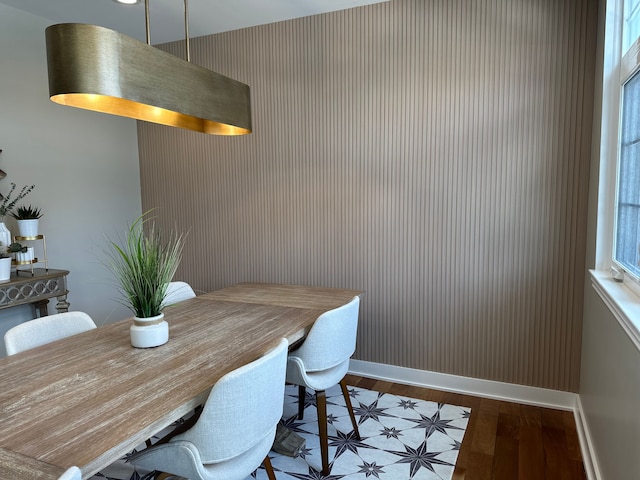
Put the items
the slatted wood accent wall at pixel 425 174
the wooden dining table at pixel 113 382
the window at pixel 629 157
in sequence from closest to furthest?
1. the wooden dining table at pixel 113 382
2. the window at pixel 629 157
3. the slatted wood accent wall at pixel 425 174

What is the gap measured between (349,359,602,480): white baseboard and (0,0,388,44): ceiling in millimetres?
2541

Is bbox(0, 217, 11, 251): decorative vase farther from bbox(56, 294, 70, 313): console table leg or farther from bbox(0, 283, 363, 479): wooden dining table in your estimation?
bbox(0, 283, 363, 479): wooden dining table

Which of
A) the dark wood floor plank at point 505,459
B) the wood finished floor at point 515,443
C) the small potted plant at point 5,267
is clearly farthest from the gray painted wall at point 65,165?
the dark wood floor plank at point 505,459

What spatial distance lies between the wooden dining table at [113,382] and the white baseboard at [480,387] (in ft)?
3.48

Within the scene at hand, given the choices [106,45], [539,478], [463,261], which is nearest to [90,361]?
[106,45]

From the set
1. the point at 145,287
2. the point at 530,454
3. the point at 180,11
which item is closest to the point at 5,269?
the point at 145,287

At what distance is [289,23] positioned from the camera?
10.1ft

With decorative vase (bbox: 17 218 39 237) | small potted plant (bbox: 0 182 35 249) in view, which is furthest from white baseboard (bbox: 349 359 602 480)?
small potted plant (bbox: 0 182 35 249)

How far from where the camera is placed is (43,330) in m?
1.80

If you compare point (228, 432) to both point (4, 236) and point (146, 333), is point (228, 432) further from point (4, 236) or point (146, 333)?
point (4, 236)

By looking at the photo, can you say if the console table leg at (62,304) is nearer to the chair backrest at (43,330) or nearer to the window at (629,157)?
the chair backrest at (43,330)

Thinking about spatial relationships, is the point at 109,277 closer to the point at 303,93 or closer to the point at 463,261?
the point at 303,93

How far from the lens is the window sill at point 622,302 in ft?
4.16

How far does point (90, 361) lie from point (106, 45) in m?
1.10
